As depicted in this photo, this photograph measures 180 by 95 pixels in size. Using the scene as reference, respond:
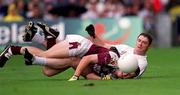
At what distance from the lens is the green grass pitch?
12.5 meters

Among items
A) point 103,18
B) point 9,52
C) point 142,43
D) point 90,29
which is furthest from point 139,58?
point 103,18

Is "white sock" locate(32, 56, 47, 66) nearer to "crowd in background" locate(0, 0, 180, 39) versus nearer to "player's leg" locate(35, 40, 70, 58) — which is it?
"player's leg" locate(35, 40, 70, 58)

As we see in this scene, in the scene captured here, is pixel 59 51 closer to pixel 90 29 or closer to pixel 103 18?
pixel 90 29

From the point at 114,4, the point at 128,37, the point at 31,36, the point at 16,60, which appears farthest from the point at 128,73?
the point at 114,4

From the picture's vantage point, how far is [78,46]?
48.5 feet

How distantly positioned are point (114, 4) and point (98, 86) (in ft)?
57.0

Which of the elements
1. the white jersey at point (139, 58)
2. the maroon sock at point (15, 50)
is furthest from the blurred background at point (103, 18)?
the white jersey at point (139, 58)

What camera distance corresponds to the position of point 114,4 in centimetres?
3058

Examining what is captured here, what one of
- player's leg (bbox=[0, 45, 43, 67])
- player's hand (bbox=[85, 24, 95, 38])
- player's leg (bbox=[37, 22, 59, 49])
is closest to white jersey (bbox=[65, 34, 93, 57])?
player's hand (bbox=[85, 24, 95, 38])

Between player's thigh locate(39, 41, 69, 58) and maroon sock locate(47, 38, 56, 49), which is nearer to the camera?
player's thigh locate(39, 41, 69, 58)

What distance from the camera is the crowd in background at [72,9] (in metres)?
29.0

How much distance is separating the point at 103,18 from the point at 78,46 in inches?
540

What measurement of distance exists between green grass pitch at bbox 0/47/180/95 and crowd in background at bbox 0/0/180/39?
10125 millimetres

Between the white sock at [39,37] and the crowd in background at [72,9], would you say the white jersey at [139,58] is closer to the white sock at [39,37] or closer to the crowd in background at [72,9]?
the white sock at [39,37]
